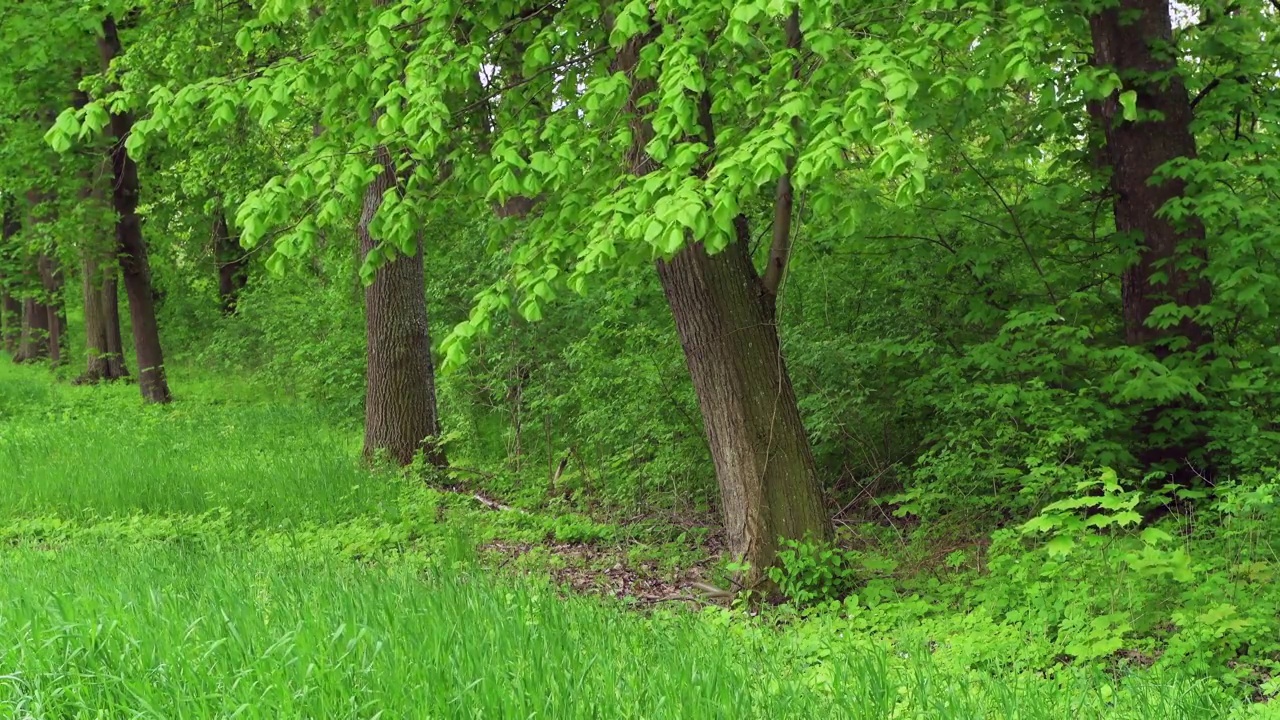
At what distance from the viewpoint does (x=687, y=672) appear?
3443mm

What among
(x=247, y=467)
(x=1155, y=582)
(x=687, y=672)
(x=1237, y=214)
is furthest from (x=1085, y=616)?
(x=247, y=467)

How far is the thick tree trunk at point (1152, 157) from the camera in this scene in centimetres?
776

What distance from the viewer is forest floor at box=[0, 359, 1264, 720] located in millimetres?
3232

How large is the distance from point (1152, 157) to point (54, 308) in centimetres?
2733

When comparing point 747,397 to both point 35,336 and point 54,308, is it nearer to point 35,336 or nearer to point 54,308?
point 54,308

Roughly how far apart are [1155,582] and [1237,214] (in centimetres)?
286

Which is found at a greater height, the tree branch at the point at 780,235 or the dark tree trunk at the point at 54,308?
the dark tree trunk at the point at 54,308

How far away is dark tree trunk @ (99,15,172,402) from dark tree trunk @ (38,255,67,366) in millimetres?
8995

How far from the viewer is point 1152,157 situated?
7.91 metres

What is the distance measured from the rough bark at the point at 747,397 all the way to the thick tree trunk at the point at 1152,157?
3.09 metres

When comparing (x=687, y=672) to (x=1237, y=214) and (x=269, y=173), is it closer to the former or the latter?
(x=1237, y=214)

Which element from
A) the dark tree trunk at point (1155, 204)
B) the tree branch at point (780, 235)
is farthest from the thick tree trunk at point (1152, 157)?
the tree branch at point (780, 235)

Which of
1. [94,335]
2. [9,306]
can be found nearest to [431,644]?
[94,335]

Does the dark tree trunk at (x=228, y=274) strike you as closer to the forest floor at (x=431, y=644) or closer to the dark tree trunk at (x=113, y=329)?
the dark tree trunk at (x=113, y=329)
